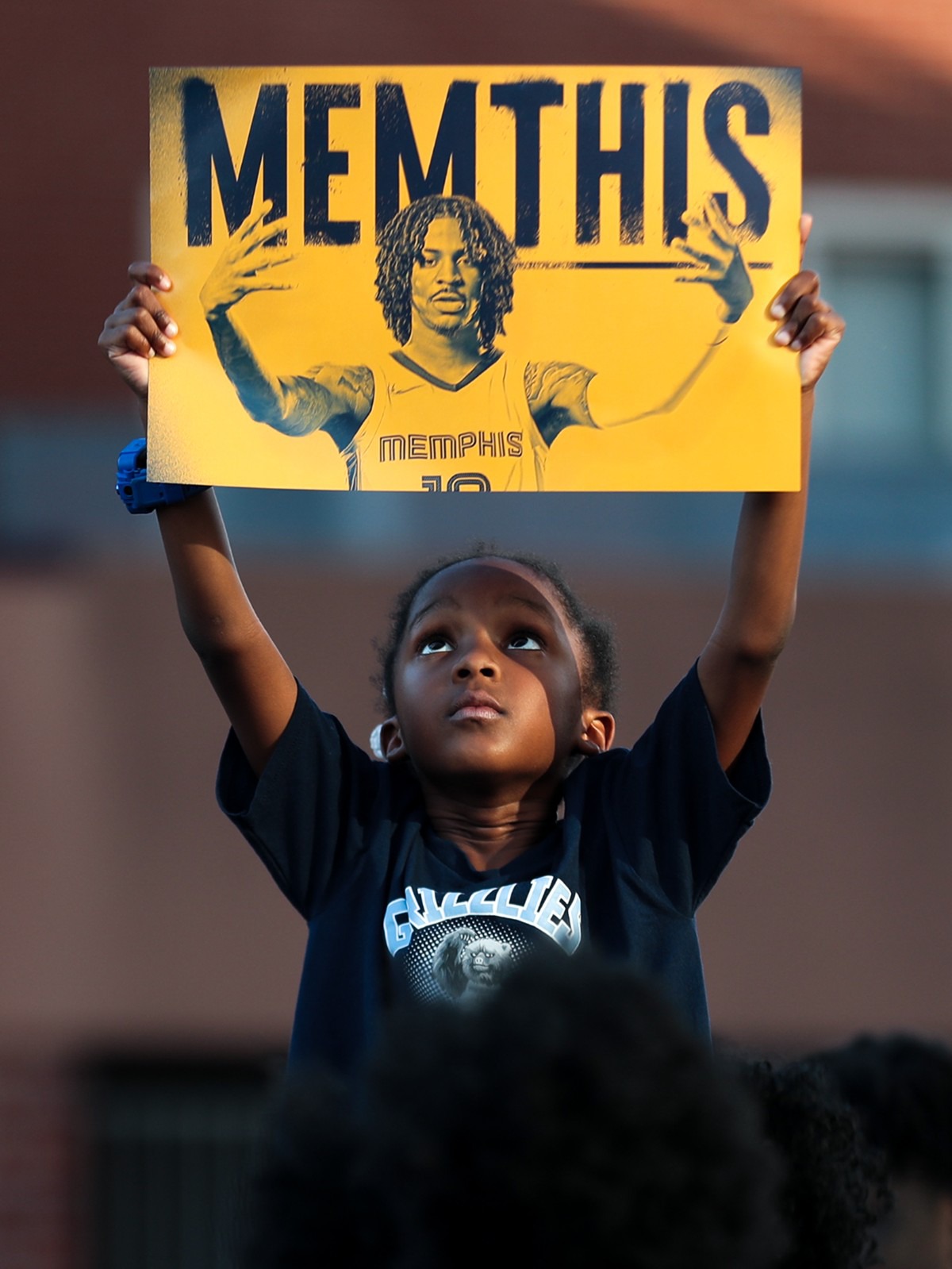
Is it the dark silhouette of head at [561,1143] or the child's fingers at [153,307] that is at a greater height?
the child's fingers at [153,307]

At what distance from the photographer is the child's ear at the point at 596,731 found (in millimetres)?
2635

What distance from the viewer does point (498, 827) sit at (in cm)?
251

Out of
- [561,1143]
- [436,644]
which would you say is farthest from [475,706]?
[561,1143]

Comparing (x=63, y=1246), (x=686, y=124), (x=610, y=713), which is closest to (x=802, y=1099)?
(x=610, y=713)

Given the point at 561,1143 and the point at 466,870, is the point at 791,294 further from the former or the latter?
the point at 561,1143

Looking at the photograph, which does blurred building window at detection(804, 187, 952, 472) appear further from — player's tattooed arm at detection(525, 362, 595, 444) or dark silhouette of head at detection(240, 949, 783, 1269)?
dark silhouette of head at detection(240, 949, 783, 1269)

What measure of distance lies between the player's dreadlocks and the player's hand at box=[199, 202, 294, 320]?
129 mm

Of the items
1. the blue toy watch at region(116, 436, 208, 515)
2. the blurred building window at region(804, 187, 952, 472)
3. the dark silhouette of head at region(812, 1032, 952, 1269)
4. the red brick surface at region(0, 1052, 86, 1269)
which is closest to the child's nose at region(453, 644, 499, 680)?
the blue toy watch at region(116, 436, 208, 515)

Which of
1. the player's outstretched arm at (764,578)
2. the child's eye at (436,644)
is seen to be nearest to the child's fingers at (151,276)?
the child's eye at (436,644)

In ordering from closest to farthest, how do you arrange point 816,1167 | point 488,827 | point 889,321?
point 816,1167 → point 488,827 → point 889,321

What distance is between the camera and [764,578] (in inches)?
93.4

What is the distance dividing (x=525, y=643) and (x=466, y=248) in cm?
53

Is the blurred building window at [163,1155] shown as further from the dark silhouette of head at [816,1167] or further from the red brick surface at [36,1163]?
the dark silhouette of head at [816,1167]

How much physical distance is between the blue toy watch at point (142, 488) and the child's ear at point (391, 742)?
47 centimetres
